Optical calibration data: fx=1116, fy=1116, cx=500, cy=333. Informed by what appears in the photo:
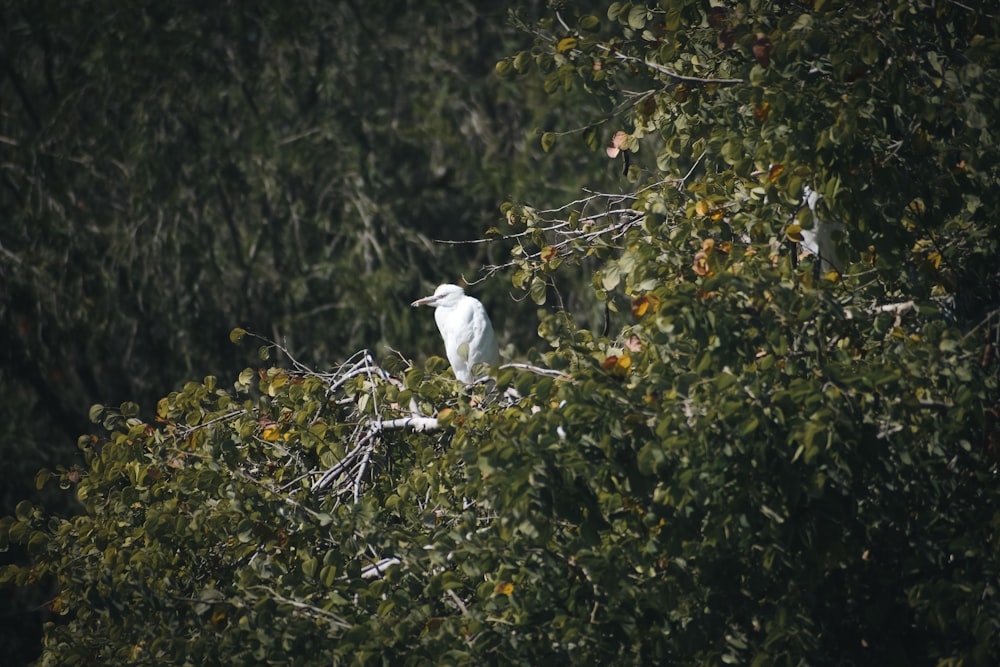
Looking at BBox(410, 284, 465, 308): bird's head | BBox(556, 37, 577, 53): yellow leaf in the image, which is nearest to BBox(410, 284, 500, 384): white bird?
BBox(410, 284, 465, 308): bird's head

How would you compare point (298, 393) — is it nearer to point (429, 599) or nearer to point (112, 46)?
point (429, 599)

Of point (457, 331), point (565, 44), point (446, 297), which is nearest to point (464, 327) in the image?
point (457, 331)

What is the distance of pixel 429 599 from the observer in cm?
290

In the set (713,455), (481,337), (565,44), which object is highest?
(565,44)

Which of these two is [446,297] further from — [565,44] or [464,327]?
[565,44]

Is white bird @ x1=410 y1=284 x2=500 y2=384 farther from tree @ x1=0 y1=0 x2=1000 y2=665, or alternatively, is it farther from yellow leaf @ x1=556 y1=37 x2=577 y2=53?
yellow leaf @ x1=556 y1=37 x2=577 y2=53

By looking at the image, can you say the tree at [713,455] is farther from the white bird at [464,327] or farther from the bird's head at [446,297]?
the bird's head at [446,297]

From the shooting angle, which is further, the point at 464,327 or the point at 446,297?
the point at 446,297

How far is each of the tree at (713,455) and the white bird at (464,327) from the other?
1.81 meters

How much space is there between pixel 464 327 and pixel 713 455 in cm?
288

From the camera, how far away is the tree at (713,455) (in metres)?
2.52

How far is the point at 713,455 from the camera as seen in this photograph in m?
2.51

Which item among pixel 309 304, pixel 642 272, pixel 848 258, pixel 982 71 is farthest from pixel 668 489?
pixel 309 304

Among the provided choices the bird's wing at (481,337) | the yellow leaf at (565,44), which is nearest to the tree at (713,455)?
the yellow leaf at (565,44)
